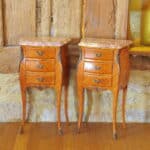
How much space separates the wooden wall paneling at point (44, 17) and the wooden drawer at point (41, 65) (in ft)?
1.41

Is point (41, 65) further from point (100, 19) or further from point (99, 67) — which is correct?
point (100, 19)

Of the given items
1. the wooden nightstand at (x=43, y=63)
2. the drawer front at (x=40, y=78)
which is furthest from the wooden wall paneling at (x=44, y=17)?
the drawer front at (x=40, y=78)

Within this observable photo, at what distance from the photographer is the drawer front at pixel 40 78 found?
3088 millimetres

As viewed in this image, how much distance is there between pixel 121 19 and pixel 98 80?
69cm

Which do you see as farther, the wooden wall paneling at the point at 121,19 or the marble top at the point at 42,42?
the wooden wall paneling at the point at 121,19

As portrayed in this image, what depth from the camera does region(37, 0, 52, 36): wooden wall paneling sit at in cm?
332

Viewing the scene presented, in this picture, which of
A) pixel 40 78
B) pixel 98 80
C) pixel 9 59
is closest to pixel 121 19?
pixel 98 80

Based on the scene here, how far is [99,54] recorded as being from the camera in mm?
2998

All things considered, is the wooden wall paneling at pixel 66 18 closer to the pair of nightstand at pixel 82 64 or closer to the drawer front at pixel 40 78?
the pair of nightstand at pixel 82 64

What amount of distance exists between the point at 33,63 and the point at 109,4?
0.94 metres

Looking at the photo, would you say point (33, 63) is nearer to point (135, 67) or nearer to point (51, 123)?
point (51, 123)

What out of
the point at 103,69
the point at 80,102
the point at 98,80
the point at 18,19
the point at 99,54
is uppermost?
the point at 18,19

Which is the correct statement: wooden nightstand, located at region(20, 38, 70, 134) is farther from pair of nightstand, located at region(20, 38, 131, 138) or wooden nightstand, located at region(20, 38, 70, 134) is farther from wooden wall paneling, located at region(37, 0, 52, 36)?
wooden wall paneling, located at region(37, 0, 52, 36)

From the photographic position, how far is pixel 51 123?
136 inches
